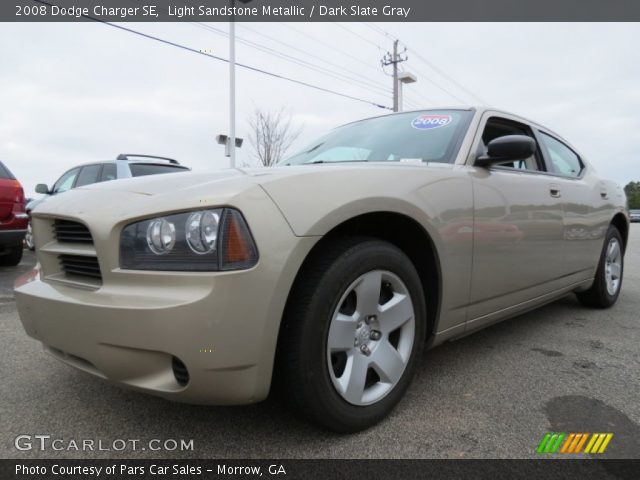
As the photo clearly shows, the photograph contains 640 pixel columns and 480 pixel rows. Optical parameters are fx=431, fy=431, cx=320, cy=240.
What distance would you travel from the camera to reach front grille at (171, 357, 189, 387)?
1.35m

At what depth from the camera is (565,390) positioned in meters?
2.06

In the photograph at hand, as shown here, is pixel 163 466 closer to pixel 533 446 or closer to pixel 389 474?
pixel 389 474

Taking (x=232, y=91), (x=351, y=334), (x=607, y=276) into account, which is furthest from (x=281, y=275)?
(x=232, y=91)

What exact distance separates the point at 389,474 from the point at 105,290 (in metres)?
1.10

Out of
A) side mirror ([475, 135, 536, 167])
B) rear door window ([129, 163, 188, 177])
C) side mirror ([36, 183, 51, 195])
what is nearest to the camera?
side mirror ([475, 135, 536, 167])

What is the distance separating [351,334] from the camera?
1.59 m

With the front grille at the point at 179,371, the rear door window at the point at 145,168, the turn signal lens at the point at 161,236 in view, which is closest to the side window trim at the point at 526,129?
the turn signal lens at the point at 161,236

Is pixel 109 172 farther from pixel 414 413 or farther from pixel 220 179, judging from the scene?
pixel 414 413

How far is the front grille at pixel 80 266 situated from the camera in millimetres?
1500

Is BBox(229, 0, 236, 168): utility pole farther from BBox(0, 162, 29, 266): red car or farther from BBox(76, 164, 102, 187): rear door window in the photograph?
BBox(0, 162, 29, 266): red car

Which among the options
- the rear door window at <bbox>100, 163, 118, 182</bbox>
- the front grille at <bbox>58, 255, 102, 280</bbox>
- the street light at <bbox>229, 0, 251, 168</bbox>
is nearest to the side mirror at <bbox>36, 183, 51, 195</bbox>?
the rear door window at <bbox>100, 163, 118, 182</bbox>

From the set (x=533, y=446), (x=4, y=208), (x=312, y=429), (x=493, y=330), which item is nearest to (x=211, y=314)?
(x=312, y=429)

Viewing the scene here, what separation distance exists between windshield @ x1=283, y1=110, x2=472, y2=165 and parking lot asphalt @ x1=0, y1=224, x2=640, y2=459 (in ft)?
3.81

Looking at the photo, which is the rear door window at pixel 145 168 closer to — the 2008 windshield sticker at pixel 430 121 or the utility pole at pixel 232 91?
the 2008 windshield sticker at pixel 430 121
